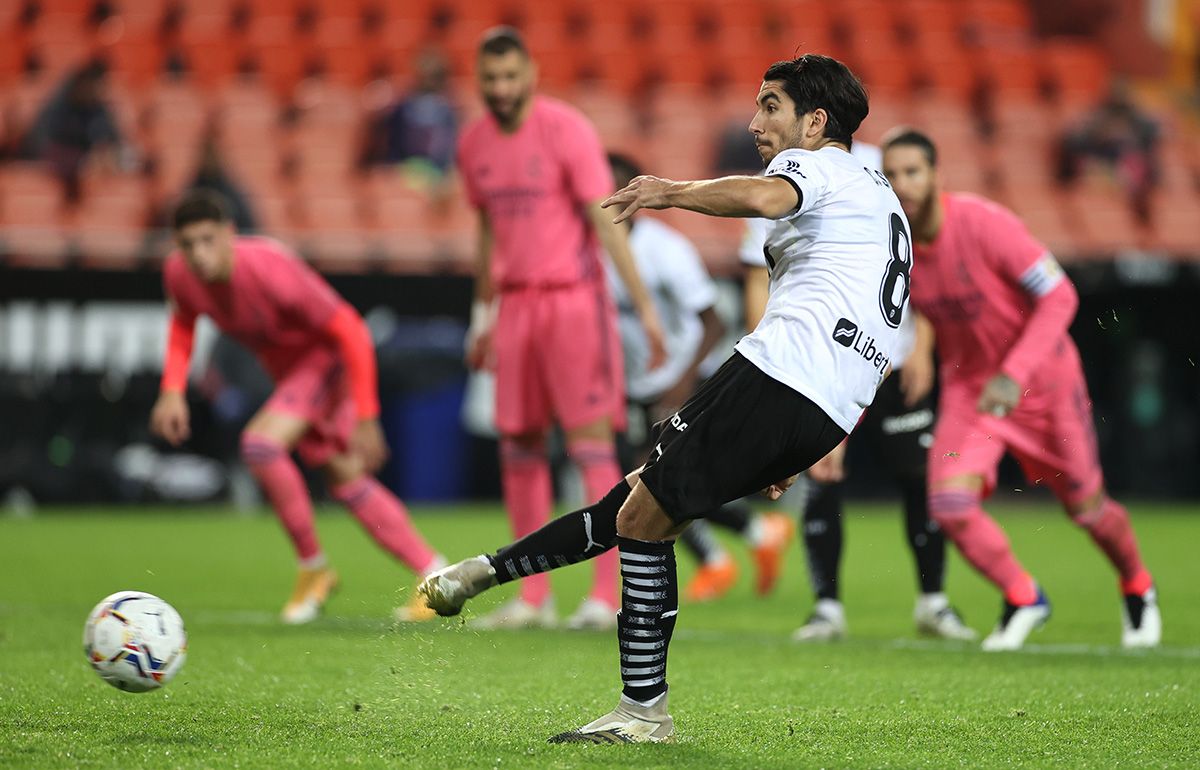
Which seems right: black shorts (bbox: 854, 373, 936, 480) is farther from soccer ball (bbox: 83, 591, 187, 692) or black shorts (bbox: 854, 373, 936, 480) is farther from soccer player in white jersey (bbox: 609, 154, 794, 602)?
soccer ball (bbox: 83, 591, 187, 692)

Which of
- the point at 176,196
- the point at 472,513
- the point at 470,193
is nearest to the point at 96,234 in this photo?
the point at 176,196

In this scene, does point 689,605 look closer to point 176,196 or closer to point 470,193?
point 470,193

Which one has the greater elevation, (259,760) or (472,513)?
(259,760)

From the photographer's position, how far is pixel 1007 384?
19.9 ft

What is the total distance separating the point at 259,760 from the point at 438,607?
0.85 meters

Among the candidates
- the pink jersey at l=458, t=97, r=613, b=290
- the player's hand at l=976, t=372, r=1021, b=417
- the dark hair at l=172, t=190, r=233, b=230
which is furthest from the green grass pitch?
the dark hair at l=172, t=190, r=233, b=230

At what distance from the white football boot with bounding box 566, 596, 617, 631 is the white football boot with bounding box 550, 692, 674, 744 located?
8.84ft

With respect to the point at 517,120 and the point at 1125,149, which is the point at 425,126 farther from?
the point at 517,120

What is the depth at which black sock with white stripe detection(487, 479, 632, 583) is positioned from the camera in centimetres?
460

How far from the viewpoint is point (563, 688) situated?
5.29 meters

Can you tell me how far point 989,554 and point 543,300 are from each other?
2231 mm

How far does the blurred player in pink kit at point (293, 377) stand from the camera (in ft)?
24.0

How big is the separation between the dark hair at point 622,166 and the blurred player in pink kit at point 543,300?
1111 millimetres

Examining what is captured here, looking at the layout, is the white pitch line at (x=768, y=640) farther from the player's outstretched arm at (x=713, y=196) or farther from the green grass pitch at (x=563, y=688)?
the player's outstretched arm at (x=713, y=196)
